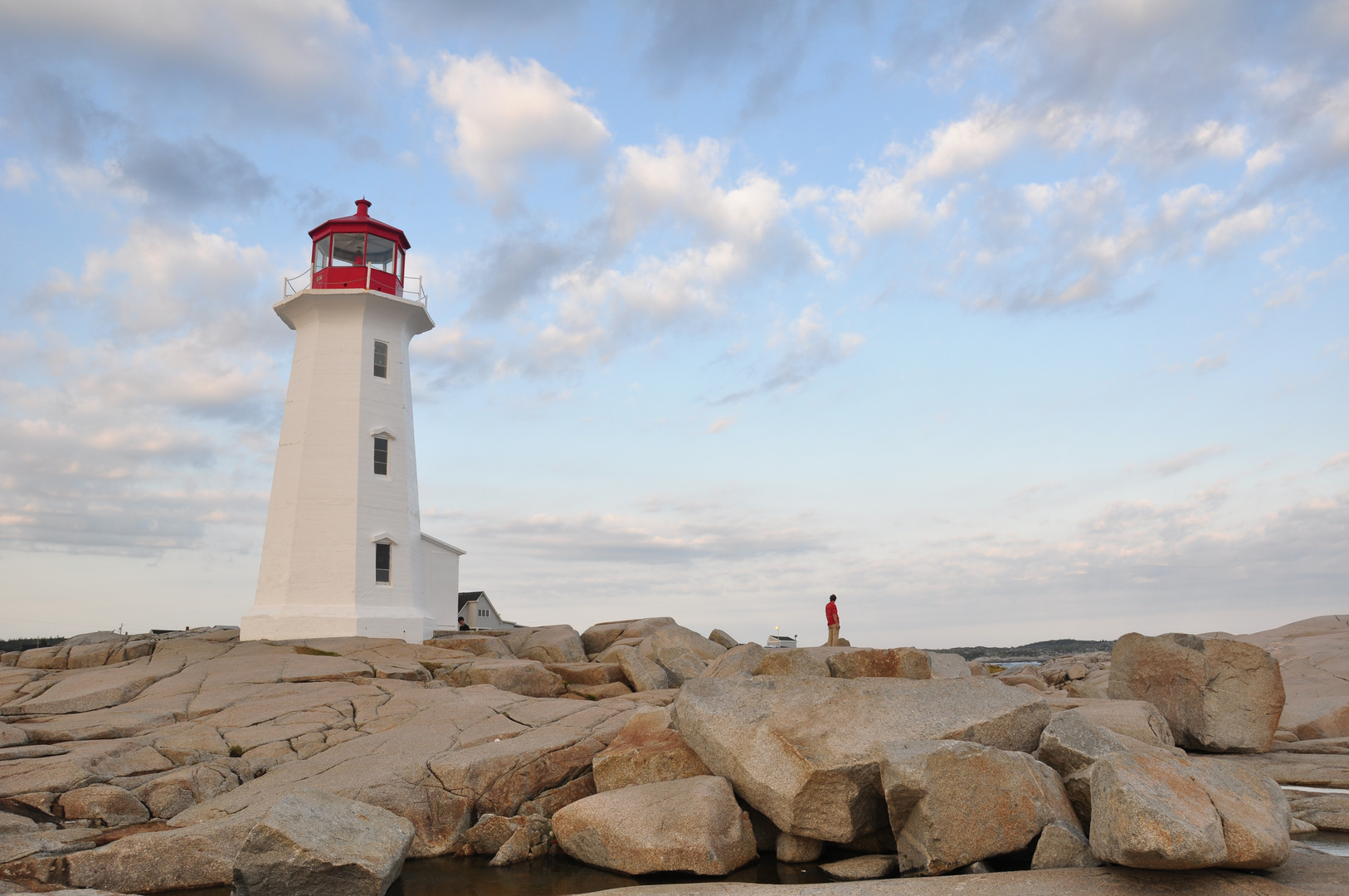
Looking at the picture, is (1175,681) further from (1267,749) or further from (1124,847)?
(1124,847)

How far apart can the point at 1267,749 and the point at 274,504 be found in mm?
23702

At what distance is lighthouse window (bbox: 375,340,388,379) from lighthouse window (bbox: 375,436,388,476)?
197 centimetres

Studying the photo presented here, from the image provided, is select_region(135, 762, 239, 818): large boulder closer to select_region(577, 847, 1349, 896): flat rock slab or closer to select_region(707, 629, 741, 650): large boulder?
select_region(577, 847, 1349, 896): flat rock slab

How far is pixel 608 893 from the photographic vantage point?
890 cm

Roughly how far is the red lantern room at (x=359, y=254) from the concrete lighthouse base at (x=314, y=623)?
30.5 ft

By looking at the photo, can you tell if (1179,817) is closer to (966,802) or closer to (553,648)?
(966,802)

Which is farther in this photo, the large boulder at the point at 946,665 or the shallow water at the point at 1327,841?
the large boulder at the point at 946,665

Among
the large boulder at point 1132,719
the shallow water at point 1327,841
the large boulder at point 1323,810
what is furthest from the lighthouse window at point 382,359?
the shallow water at point 1327,841

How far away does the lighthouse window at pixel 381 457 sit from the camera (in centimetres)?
2592

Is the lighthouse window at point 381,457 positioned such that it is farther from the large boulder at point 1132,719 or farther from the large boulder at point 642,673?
the large boulder at point 1132,719

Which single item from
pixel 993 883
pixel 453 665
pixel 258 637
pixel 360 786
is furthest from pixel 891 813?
pixel 258 637

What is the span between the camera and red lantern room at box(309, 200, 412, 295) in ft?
87.0

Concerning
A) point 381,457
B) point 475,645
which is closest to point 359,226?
point 381,457

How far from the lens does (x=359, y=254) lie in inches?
1079
